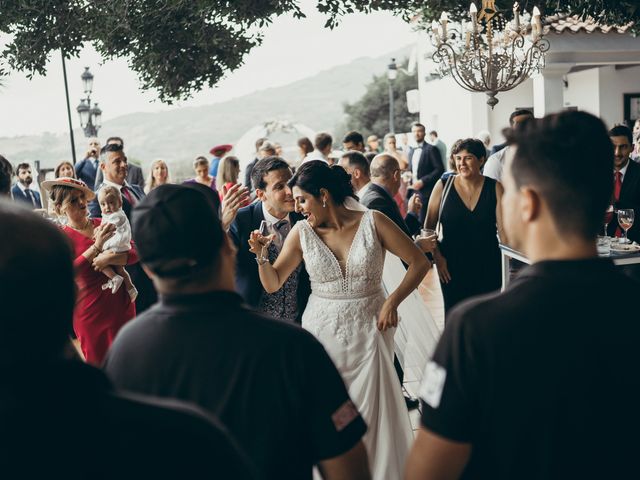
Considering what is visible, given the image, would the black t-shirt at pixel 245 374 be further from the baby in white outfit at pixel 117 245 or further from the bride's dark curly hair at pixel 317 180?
the baby in white outfit at pixel 117 245

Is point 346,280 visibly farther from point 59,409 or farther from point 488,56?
point 488,56

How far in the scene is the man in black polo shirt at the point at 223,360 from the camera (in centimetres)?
166

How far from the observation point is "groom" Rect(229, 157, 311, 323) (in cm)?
428

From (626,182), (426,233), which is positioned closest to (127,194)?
(426,233)

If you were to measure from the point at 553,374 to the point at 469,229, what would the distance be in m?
4.35

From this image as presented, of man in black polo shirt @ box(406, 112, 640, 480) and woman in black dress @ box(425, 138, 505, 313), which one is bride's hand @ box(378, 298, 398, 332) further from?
man in black polo shirt @ box(406, 112, 640, 480)

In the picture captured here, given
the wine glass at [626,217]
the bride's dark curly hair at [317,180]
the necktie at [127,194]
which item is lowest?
the wine glass at [626,217]

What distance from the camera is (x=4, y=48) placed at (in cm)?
709

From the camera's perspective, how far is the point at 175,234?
1696 mm

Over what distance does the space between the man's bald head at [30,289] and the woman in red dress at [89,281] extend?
3507 millimetres

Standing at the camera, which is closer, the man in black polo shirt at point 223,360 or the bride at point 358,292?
the man in black polo shirt at point 223,360

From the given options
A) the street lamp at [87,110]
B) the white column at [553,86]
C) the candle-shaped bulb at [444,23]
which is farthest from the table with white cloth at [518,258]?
the street lamp at [87,110]

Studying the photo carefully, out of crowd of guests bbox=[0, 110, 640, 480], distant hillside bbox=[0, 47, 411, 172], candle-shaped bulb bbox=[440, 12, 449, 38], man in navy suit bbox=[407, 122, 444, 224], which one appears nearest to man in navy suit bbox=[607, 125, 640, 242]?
candle-shaped bulb bbox=[440, 12, 449, 38]

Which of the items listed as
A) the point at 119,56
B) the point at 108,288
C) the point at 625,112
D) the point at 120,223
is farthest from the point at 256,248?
the point at 625,112
